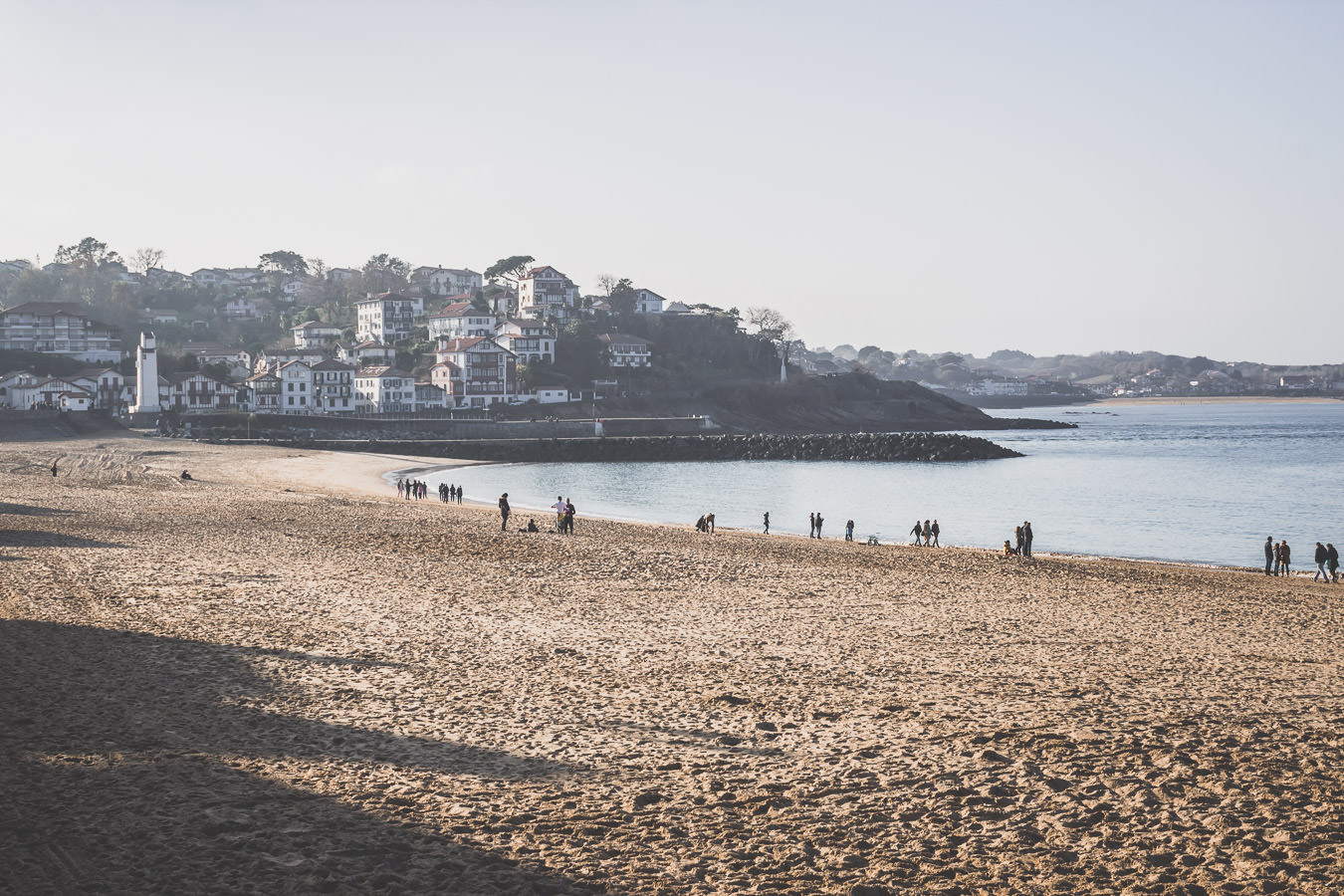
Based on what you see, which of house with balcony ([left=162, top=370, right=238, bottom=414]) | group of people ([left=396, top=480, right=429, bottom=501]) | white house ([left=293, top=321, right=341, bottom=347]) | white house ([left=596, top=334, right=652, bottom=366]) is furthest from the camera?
white house ([left=293, top=321, right=341, bottom=347])

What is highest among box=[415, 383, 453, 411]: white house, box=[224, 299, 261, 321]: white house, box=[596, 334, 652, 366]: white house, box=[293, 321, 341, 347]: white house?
box=[224, 299, 261, 321]: white house

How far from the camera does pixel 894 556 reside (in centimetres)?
2616

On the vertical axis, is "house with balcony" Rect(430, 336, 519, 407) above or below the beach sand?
above

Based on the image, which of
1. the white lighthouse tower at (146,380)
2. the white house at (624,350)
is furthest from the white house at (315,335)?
the white lighthouse tower at (146,380)

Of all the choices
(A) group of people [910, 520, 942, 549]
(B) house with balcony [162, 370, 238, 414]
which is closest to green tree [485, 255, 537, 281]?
(B) house with balcony [162, 370, 238, 414]

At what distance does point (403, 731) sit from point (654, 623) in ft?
21.1

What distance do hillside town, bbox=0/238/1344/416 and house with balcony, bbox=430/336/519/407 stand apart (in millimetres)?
148

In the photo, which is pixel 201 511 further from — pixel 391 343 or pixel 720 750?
pixel 391 343

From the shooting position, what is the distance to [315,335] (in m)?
119

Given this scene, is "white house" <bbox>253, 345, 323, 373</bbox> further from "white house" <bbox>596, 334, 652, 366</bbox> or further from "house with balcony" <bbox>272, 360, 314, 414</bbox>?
"white house" <bbox>596, 334, 652, 366</bbox>

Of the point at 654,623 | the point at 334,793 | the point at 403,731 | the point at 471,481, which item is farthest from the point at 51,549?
the point at 471,481

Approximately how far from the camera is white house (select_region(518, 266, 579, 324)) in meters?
121

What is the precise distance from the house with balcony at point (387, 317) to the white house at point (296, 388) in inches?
886

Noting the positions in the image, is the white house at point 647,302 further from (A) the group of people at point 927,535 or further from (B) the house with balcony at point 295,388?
(A) the group of people at point 927,535
